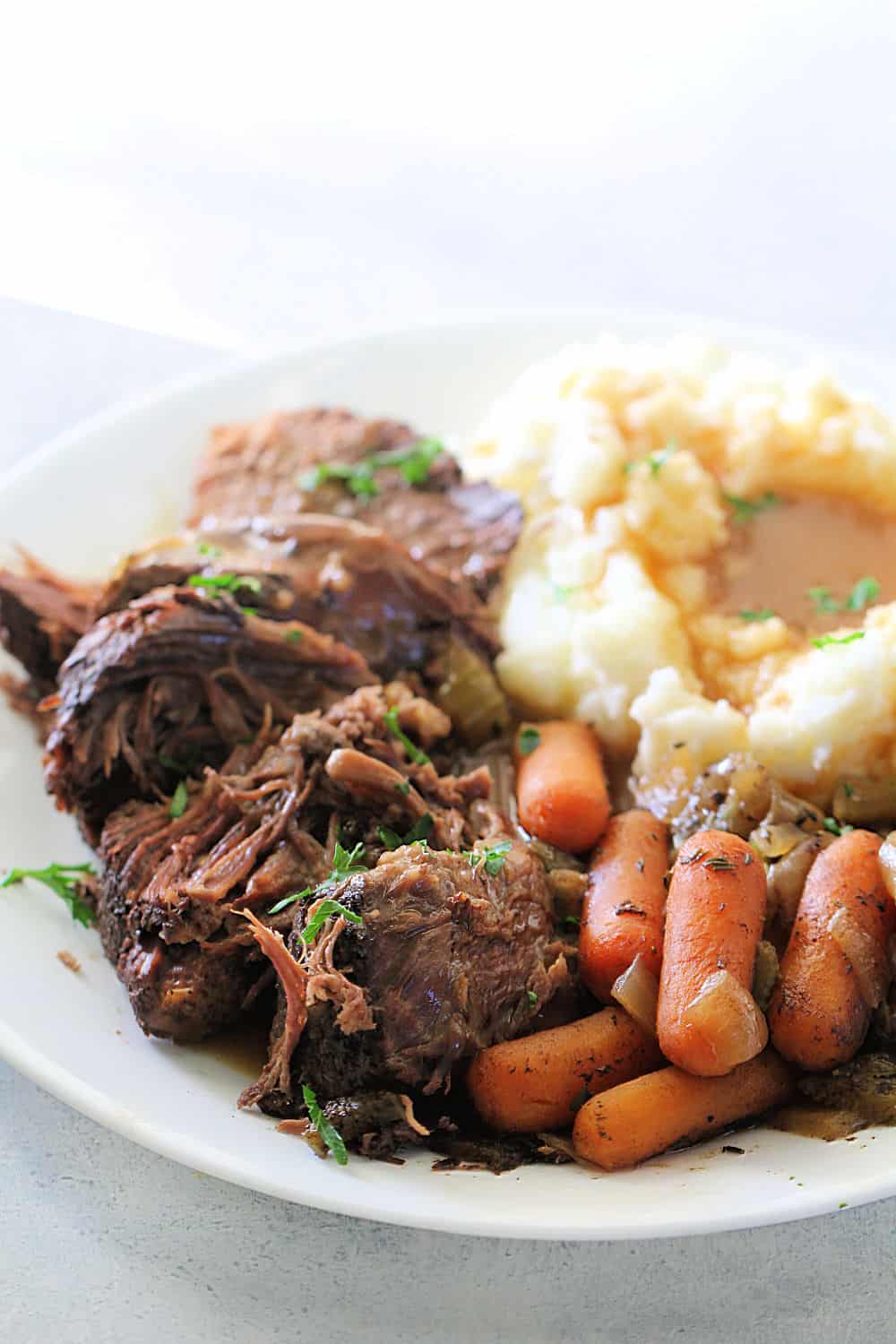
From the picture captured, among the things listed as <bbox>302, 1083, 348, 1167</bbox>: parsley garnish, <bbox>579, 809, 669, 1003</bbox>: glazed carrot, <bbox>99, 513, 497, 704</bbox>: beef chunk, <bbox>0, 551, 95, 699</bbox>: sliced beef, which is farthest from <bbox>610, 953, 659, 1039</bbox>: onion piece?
<bbox>0, 551, 95, 699</bbox>: sliced beef

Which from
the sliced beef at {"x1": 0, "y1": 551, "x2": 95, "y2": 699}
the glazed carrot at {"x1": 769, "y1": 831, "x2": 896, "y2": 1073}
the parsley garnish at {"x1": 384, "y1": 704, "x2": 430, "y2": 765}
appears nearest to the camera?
the glazed carrot at {"x1": 769, "y1": 831, "x2": 896, "y2": 1073}

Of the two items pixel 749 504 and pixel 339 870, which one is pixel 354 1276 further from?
pixel 749 504

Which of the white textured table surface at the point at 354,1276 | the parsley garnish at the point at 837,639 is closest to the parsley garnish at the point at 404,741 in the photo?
the white textured table surface at the point at 354,1276

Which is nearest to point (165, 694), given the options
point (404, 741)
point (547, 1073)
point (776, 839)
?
point (404, 741)

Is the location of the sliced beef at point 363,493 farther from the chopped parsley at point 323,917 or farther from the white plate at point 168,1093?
the chopped parsley at point 323,917

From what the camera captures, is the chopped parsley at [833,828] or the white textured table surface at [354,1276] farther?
the chopped parsley at [833,828]

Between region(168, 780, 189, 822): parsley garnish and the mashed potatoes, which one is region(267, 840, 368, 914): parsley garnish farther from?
the mashed potatoes

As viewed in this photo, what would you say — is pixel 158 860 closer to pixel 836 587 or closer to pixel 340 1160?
pixel 340 1160
